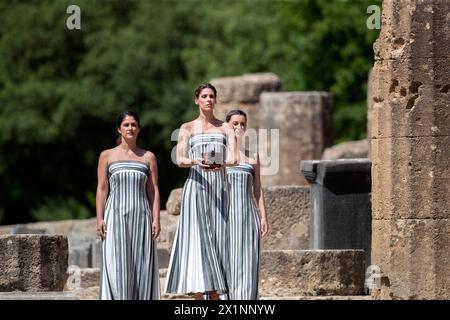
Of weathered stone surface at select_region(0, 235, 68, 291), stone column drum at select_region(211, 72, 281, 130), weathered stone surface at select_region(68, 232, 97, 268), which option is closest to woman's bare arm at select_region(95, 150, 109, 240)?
weathered stone surface at select_region(0, 235, 68, 291)

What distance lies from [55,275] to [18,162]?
91.8 ft

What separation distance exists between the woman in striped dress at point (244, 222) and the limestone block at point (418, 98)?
4.27ft

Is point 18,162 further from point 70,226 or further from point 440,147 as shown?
point 440,147

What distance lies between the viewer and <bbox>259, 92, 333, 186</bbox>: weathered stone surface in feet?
107

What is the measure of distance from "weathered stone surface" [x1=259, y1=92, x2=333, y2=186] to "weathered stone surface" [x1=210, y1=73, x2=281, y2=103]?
497 mm

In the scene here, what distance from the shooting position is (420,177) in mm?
17219

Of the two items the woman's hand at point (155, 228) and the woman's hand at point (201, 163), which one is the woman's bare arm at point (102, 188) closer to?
the woman's hand at point (155, 228)

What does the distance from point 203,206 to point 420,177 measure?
200 centimetres

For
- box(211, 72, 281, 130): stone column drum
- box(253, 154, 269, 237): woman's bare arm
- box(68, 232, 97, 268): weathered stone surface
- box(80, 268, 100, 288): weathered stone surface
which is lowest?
box(80, 268, 100, 288): weathered stone surface

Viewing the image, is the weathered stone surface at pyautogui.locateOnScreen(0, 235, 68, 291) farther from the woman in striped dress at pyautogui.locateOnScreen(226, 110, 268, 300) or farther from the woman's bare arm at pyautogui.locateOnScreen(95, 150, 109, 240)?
the woman's bare arm at pyautogui.locateOnScreen(95, 150, 109, 240)

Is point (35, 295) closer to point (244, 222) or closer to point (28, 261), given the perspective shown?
point (28, 261)

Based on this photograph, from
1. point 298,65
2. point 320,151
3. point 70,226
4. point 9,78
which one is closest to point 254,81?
point 320,151

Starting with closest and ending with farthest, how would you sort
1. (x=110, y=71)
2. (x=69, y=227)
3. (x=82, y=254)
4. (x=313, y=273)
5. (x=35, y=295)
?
(x=35, y=295) → (x=313, y=273) → (x=82, y=254) → (x=69, y=227) → (x=110, y=71)

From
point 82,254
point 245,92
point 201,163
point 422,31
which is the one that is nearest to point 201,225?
point 201,163
